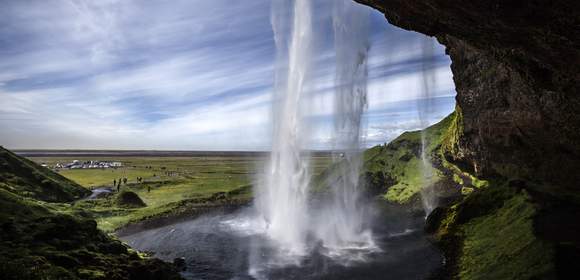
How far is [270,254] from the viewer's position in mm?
39250

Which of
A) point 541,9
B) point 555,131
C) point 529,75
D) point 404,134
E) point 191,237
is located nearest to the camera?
point 541,9

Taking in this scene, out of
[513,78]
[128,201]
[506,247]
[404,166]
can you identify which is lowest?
[128,201]

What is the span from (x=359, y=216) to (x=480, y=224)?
69.0 feet

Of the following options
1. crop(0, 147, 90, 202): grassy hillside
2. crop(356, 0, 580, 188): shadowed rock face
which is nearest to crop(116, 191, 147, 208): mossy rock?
crop(0, 147, 90, 202): grassy hillside

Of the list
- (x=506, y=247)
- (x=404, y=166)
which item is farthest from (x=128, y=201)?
(x=506, y=247)

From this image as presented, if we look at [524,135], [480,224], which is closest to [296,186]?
[480,224]

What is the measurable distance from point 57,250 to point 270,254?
21375mm

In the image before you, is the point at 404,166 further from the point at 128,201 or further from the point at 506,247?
the point at 128,201

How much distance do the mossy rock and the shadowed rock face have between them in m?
61.9

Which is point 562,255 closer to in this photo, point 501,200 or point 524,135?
point 501,200

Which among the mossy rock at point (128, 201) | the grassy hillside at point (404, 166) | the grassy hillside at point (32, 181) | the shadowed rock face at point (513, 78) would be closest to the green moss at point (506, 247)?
the shadowed rock face at point (513, 78)

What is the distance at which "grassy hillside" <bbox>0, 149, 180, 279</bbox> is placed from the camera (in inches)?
848

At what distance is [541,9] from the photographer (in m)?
15.5

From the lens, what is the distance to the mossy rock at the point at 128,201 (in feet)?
221
